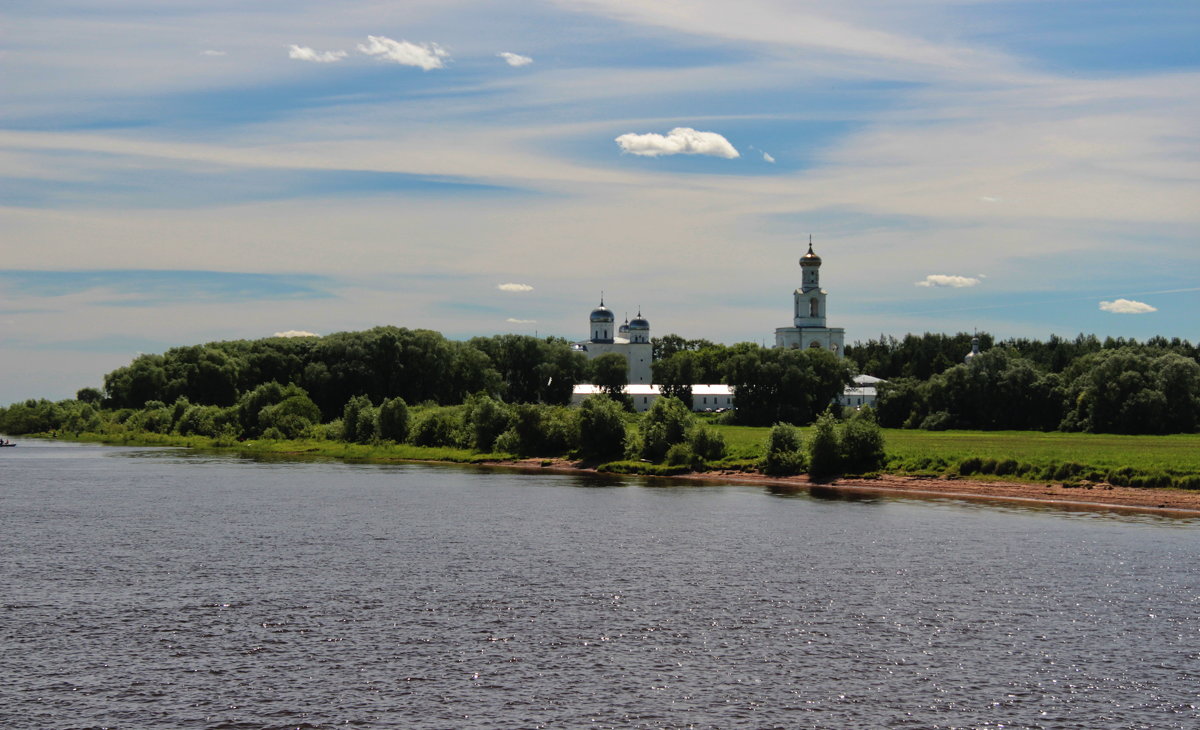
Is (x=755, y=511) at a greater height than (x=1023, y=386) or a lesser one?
lesser

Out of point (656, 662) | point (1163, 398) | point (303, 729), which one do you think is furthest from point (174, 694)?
point (1163, 398)

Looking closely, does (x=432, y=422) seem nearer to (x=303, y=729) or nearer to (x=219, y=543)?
(x=219, y=543)

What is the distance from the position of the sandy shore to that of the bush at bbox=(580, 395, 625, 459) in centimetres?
900

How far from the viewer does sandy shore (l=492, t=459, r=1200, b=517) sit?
5647 centimetres

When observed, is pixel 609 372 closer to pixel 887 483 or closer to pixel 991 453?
pixel 991 453

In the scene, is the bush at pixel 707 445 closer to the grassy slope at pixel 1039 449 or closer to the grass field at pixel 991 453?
the grass field at pixel 991 453

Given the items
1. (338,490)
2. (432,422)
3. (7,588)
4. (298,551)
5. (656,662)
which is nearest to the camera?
(656,662)

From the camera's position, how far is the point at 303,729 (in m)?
22.0

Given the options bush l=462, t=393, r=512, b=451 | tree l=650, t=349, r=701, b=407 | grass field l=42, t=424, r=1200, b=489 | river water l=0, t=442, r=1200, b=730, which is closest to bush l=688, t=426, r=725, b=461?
grass field l=42, t=424, r=1200, b=489

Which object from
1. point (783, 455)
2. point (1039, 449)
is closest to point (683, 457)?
point (783, 455)

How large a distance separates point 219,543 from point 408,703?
23.1 m

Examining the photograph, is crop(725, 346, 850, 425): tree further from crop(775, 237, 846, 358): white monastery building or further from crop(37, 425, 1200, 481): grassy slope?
crop(775, 237, 846, 358): white monastery building

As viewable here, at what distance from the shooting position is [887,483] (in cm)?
6875

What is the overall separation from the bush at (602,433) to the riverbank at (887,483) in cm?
144
